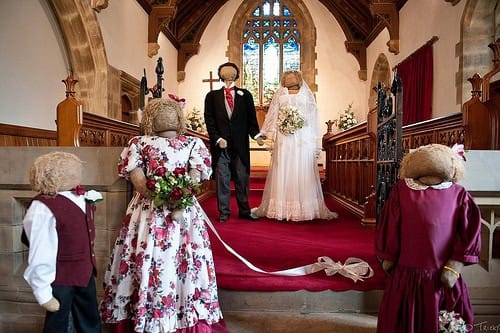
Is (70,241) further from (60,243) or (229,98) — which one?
(229,98)

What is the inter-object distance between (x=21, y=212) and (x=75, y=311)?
2.96ft

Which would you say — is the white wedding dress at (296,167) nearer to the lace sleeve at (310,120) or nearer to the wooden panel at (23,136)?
the lace sleeve at (310,120)

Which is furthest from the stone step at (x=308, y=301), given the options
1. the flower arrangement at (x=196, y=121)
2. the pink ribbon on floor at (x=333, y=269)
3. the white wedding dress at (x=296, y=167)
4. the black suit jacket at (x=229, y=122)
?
the flower arrangement at (x=196, y=121)

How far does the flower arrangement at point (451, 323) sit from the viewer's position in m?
1.70

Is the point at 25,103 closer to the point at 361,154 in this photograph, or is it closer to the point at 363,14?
the point at 361,154

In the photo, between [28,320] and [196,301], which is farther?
[28,320]

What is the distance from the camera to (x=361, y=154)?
15.3 feet

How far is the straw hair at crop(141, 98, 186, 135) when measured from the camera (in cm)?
203

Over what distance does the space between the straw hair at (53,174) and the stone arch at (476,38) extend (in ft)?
19.0

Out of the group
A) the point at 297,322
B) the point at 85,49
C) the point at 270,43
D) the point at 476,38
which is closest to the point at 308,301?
the point at 297,322

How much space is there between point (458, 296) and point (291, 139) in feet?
9.03

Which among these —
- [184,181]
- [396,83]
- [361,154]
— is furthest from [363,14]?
[184,181]

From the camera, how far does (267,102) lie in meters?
11.2

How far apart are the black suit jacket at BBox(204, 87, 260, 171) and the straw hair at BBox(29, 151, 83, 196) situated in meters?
2.23
